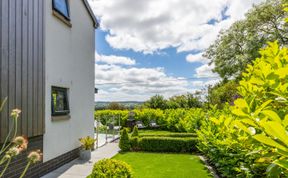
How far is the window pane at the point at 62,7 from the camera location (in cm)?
805

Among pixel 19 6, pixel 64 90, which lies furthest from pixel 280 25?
pixel 19 6

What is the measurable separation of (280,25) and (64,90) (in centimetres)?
2072

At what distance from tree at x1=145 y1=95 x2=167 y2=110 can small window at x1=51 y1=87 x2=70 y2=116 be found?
19.0 metres

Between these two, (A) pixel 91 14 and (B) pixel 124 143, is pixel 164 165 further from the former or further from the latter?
(A) pixel 91 14

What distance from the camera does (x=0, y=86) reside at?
5.18 metres

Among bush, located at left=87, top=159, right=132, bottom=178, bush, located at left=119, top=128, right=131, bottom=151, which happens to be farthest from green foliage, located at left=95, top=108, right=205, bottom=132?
bush, located at left=87, top=159, right=132, bottom=178

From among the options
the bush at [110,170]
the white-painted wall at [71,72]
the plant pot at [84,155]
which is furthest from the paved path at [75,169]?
the bush at [110,170]

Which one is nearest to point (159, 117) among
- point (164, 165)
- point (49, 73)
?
point (164, 165)

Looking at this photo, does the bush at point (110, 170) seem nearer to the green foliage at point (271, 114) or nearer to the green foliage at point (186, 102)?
the green foliage at point (271, 114)

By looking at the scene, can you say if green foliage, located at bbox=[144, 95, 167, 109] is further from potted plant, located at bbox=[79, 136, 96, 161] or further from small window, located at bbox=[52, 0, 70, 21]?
small window, located at bbox=[52, 0, 70, 21]

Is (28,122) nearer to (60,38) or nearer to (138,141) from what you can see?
(60,38)

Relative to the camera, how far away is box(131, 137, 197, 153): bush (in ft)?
38.8

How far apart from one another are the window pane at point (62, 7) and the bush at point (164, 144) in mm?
7047

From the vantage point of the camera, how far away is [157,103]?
2745cm
